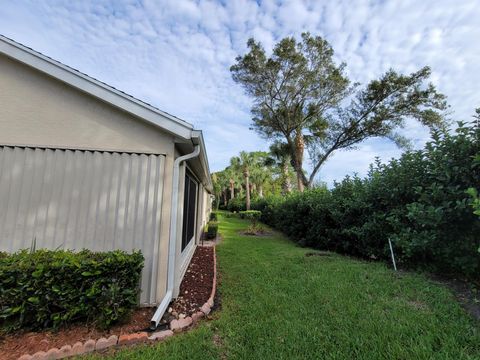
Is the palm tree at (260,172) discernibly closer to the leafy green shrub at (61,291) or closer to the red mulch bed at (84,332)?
the red mulch bed at (84,332)

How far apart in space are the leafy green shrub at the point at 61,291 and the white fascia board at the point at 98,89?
2.24 metres

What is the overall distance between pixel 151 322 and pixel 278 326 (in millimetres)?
1795

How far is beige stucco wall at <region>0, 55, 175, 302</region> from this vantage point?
13.0 ft

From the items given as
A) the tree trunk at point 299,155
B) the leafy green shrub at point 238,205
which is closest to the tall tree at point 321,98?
the tree trunk at point 299,155

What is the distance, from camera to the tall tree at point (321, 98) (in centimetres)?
1678

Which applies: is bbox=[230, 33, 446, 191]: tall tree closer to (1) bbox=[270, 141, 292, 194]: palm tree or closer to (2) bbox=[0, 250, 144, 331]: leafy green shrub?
(1) bbox=[270, 141, 292, 194]: palm tree

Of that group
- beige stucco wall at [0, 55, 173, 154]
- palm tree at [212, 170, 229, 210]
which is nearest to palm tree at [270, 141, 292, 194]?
palm tree at [212, 170, 229, 210]

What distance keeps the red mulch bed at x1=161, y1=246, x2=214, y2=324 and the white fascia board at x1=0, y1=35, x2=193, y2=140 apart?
9.29ft

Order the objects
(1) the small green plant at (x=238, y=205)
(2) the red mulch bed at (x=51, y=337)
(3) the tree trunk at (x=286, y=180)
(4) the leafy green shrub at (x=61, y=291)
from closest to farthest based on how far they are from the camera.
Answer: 1. (2) the red mulch bed at (x=51, y=337)
2. (4) the leafy green shrub at (x=61, y=291)
3. (3) the tree trunk at (x=286, y=180)
4. (1) the small green plant at (x=238, y=205)

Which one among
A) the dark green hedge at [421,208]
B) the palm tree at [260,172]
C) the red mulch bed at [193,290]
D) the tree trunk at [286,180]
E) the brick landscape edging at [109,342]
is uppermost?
the palm tree at [260,172]

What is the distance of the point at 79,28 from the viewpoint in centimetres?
645

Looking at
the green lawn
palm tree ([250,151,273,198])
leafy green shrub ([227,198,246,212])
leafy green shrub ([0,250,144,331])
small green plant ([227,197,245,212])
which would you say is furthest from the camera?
small green plant ([227,197,245,212])

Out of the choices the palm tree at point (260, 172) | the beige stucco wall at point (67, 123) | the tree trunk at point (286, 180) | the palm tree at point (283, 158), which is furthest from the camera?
the palm tree at point (260, 172)

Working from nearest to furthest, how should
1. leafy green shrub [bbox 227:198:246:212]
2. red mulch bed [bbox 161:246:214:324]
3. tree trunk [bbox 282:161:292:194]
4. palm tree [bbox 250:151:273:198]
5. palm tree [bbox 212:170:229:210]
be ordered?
red mulch bed [bbox 161:246:214:324] < tree trunk [bbox 282:161:292:194] < palm tree [bbox 250:151:273:198] < leafy green shrub [bbox 227:198:246:212] < palm tree [bbox 212:170:229:210]
